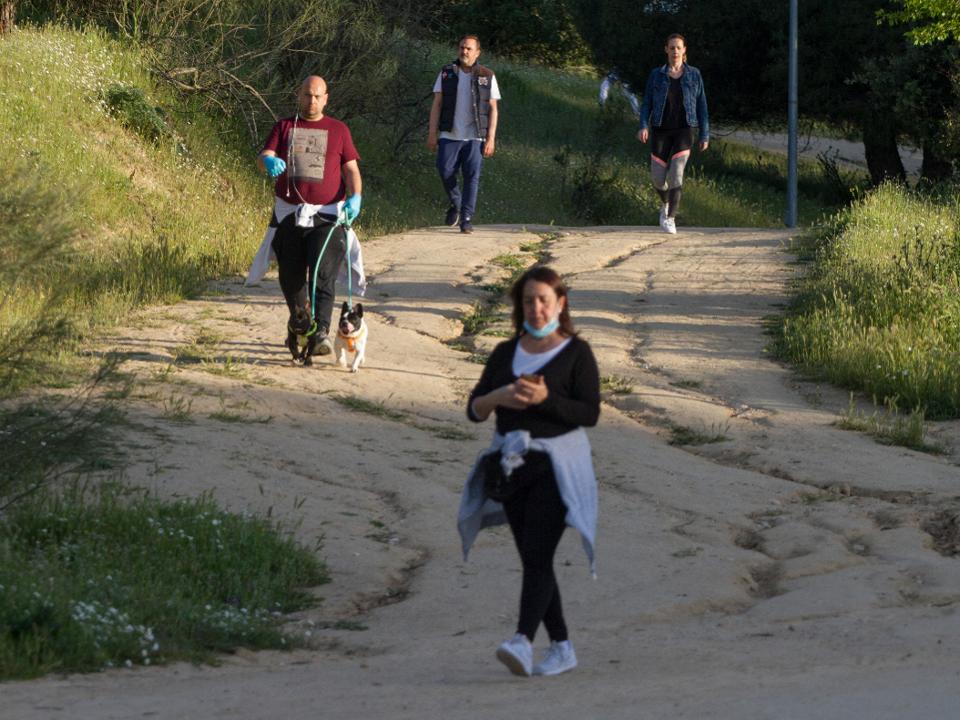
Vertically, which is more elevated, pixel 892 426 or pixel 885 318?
pixel 885 318

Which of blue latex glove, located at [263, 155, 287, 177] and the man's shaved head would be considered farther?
the man's shaved head

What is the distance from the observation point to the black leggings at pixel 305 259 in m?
10.4

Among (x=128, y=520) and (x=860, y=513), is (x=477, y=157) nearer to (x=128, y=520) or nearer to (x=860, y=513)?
(x=860, y=513)

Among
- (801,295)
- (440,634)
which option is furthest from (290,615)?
(801,295)

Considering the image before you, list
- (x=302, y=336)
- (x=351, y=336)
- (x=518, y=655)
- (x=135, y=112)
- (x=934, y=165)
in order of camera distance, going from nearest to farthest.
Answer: (x=518, y=655)
(x=351, y=336)
(x=302, y=336)
(x=135, y=112)
(x=934, y=165)

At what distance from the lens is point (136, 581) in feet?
20.6

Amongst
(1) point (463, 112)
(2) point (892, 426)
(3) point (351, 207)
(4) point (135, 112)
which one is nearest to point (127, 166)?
(4) point (135, 112)

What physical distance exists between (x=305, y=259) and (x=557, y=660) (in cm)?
563

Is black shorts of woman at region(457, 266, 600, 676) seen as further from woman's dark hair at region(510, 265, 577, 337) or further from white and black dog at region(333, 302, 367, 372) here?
white and black dog at region(333, 302, 367, 372)

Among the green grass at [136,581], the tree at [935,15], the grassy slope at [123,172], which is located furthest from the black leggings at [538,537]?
the tree at [935,15]

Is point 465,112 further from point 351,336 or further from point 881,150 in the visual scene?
point 881,150

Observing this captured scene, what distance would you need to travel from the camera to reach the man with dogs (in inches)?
403

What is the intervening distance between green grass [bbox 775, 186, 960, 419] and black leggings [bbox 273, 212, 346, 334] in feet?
13.2

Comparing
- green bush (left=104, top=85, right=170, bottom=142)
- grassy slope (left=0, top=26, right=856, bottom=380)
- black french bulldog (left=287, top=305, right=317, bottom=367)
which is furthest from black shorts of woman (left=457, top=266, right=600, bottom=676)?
green bush (left=104, top=85, right=170, bottom=142)
